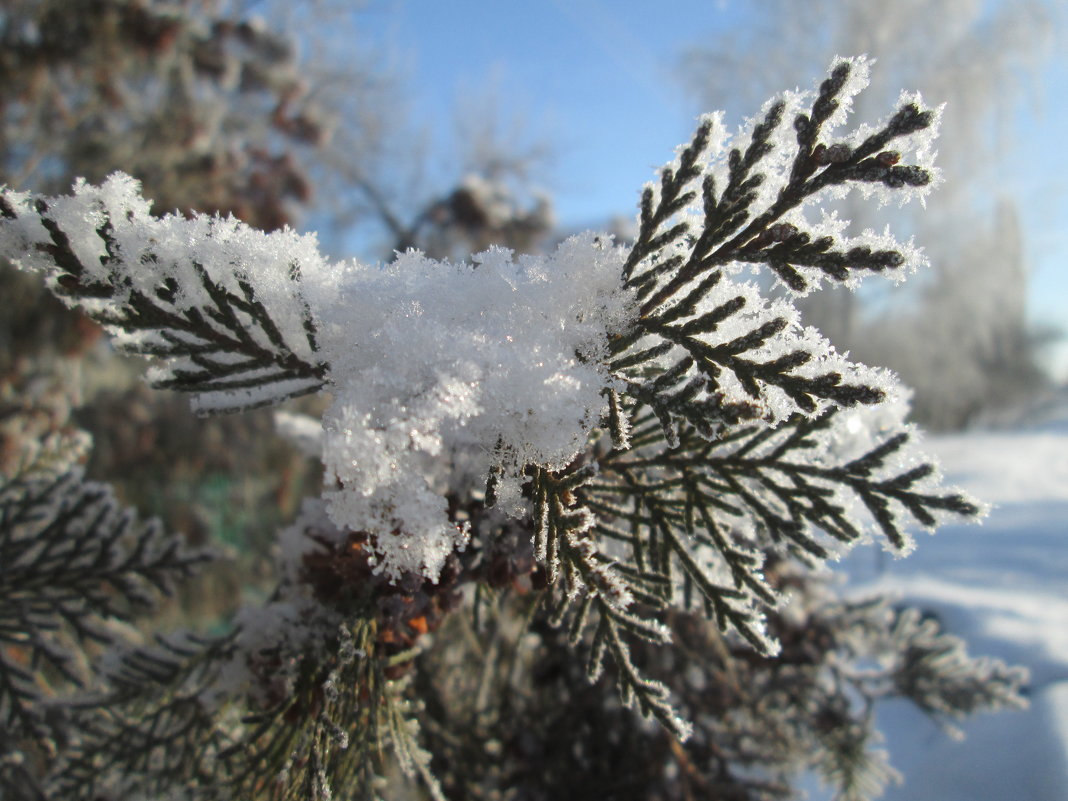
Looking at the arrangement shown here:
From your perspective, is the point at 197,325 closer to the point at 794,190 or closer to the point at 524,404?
the point at 524,404

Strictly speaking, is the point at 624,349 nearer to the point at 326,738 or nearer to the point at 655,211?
the point at 655,211

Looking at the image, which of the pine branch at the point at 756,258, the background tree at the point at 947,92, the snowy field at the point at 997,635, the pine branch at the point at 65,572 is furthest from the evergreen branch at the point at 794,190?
the background tree at the point at 947,92

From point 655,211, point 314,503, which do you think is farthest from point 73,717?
point 655,211

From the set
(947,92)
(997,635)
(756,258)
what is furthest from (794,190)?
(947,92)

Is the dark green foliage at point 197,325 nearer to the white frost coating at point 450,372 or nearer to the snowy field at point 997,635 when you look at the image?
the white frost coating at point 450,372

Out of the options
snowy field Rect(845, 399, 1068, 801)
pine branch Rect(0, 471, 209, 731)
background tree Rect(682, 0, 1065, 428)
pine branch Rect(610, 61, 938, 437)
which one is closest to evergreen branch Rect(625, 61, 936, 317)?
pine branch Rect(610, 61, 938, 437)

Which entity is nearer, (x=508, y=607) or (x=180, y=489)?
(x=508, y=607)
